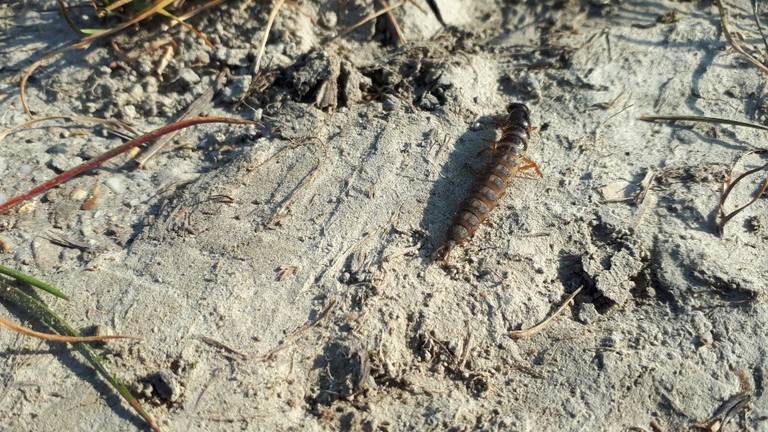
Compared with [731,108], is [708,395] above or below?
below

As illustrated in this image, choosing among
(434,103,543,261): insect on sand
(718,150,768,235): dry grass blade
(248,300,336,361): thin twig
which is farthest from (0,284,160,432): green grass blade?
(718,150,768,235): dry grass blade

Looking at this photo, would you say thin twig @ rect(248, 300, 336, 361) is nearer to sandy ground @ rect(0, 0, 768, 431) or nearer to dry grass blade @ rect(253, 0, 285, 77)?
sandy ground @ rect(0, 0, 768, 431)

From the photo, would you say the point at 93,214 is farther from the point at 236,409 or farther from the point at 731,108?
the point at 731,108

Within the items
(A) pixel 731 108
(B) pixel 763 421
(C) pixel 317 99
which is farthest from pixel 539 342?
(A) pixel 731 108

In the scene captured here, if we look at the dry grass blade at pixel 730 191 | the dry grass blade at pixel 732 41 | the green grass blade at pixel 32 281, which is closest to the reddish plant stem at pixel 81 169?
the green grass blade at pixel 32 281

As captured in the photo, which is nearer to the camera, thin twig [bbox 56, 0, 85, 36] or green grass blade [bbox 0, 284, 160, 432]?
green grass blade [bbox 0, 284, 160, 432]

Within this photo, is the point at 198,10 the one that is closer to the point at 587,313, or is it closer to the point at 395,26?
the point at 395,26

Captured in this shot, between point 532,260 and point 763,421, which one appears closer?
point 763,421
